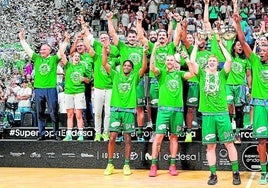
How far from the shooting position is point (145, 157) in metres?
10.4

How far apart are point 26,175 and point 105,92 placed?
2.02 meters

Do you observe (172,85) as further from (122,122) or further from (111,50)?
(111,50)

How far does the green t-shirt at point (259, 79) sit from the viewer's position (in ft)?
28.5

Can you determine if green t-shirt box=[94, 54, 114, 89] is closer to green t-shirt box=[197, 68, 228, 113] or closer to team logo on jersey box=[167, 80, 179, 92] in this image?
team logo on jersey box=[167, 80, 179, 92]

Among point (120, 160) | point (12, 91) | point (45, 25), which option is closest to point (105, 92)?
point (120, 160)

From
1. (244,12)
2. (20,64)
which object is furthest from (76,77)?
(244,12)

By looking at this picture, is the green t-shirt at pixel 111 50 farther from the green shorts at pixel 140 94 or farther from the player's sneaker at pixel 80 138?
the player's sneaker at pixel 80 138

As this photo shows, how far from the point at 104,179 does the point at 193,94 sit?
2174 millimetres

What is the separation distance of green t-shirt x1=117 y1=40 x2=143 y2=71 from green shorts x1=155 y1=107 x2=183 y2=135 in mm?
1050

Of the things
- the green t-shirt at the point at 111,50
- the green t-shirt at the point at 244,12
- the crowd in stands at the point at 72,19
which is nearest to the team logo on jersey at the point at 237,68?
the green t-shirt at the point at 111,50

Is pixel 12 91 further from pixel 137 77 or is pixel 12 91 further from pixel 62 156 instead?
pixel 137 77

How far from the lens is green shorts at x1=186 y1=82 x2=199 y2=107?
999 centimetres

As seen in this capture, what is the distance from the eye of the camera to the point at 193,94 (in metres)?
10.0

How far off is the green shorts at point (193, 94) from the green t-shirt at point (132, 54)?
0.97m
